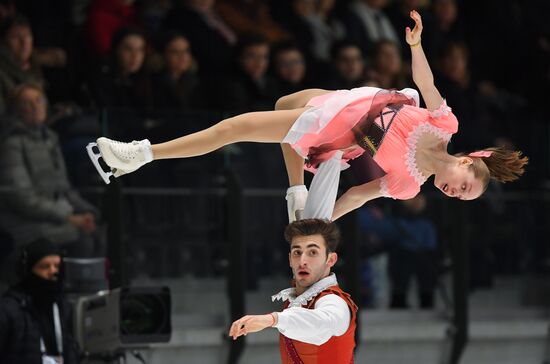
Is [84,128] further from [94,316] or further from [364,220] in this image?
[364,220]

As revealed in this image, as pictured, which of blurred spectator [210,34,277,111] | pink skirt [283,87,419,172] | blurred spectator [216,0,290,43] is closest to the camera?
pink skirt [283,87,419,172]

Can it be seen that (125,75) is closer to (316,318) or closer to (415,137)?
(415,137)

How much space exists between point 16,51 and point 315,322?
429cm

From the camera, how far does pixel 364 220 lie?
10.9 metres

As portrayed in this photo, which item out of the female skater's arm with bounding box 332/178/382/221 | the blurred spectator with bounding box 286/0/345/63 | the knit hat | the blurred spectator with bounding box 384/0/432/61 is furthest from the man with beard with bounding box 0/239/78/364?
the blurred spectator with bounding box 384/0/432/61

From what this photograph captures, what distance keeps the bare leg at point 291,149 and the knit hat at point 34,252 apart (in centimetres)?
229

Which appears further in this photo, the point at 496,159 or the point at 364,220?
the point at 364,220

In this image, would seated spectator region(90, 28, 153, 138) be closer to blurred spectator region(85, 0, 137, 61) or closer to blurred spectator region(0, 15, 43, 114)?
blurred spectator region(85, 0, 137, 61)

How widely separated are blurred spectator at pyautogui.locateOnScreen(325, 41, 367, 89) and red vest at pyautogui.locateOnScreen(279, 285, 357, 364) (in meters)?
4.62

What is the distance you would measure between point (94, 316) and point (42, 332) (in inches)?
13.8

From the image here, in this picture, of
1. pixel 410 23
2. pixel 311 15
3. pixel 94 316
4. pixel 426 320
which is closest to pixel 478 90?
pixel 410 23

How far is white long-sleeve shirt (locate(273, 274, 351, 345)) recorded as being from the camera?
21.3 ft

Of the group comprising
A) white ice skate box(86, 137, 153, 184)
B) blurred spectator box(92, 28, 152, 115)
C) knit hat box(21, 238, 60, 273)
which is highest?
blurred spectator box(92, 28, 152, 115)

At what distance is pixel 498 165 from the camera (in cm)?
727
